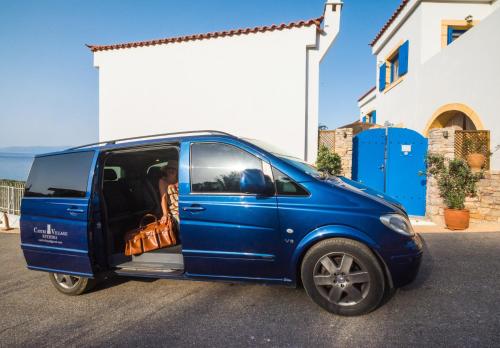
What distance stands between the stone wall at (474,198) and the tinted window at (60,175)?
8.06m

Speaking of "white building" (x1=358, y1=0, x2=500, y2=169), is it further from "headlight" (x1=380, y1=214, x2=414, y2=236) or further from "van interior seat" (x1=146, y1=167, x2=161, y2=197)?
"van interior seat" (x1=146, y1=167, x2=161, y2=197)

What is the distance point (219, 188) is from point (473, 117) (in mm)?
8772

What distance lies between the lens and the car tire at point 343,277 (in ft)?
8.93

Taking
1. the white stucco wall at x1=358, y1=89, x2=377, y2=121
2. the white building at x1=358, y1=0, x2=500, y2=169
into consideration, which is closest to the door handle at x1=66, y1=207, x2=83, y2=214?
the white building at x1=358, y1=0, x2=500, y2=169

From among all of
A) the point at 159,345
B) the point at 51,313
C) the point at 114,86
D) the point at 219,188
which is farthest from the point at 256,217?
the point at 114,86

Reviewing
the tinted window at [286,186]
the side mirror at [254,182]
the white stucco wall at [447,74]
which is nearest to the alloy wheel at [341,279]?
the tinted window at [286,186]

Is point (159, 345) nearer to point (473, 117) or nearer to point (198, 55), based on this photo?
point (198, 55)

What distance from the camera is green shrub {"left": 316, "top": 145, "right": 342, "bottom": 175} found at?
8.00 m

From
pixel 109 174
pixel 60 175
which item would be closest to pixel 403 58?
pixel 109 174

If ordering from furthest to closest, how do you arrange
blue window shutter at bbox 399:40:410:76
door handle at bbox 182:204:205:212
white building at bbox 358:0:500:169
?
1. blue window shutter at bbox 399:40:410:76
2. white building at bbox 358:0:500:169
3. door handle at bbox 182:204:205:212

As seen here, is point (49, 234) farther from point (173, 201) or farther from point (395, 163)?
point (395, 163)

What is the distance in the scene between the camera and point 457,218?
6.54m

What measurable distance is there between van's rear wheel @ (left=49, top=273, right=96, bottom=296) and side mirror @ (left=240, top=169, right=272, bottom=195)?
2.47m

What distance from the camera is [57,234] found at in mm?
3418
